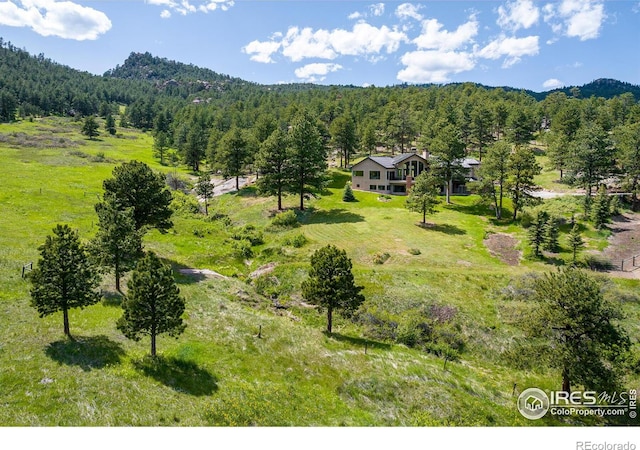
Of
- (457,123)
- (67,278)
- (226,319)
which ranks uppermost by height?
(457,123)

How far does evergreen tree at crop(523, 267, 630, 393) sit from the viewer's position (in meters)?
26.2

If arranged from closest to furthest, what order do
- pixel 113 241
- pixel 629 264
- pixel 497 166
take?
1. pixel 113 241
2. pixel 629 264
3. pixel 497 166

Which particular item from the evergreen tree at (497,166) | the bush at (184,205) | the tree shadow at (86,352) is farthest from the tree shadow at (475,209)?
the tree shadow at (86,352)

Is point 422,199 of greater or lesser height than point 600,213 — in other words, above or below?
above

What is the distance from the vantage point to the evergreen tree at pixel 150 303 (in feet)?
82.4

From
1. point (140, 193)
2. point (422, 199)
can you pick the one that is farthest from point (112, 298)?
point (422, 199)

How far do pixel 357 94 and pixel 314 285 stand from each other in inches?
6807

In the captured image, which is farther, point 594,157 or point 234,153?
point 234,153

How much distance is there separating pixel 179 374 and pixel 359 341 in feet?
53.9

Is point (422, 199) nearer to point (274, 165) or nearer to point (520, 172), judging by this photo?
point (520, 172)

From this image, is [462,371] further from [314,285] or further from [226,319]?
[226,319]

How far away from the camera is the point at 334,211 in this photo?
7450 centimetres

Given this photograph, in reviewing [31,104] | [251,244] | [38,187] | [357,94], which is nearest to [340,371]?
[251,244]

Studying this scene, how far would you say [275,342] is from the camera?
3241 centimetres
